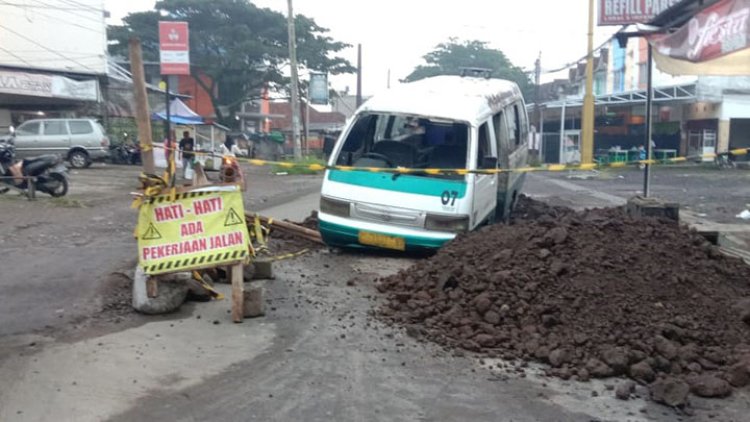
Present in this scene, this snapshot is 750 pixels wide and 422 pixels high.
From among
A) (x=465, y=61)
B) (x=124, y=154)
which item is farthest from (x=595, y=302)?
(x=465, y=61)

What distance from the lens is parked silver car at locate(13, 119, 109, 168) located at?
2511 cm

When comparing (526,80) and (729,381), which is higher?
(526,80)

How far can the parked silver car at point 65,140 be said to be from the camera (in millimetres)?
25109

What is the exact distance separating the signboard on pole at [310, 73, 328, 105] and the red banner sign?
33417 millimetres

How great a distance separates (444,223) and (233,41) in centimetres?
3885

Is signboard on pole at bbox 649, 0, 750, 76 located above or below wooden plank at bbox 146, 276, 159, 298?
above

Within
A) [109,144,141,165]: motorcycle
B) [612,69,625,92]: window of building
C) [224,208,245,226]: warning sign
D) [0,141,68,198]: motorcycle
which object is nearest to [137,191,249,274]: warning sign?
[224,208,245,226]: warning sign

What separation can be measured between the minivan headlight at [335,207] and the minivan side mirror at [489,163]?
6.45 ft

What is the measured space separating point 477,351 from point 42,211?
34.5ft

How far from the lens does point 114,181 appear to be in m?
22.3

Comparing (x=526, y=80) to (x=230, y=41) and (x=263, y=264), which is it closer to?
(x=230, y=41)

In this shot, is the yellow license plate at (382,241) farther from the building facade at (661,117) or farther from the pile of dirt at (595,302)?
the building facade at (661,117)

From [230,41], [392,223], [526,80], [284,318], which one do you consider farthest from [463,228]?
[526,80]

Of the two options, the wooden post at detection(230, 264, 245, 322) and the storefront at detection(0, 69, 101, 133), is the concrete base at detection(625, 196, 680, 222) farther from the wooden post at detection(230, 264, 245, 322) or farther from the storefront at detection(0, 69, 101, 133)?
the storefront at detection(0, 69, 101, 133)
